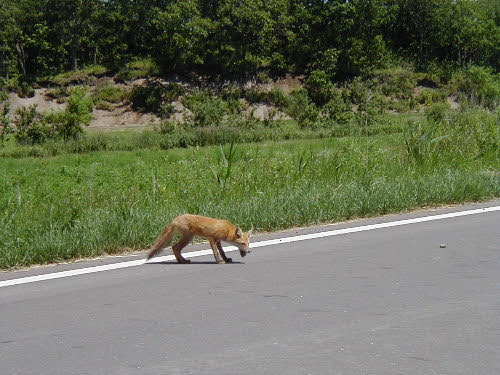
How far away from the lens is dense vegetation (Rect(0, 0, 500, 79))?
149 ft

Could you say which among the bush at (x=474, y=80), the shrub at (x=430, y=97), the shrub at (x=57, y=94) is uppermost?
the shrub at (x=57, y=94)

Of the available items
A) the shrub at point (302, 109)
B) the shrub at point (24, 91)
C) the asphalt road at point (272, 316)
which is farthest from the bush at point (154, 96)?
the asphalt road at point (272, 316)

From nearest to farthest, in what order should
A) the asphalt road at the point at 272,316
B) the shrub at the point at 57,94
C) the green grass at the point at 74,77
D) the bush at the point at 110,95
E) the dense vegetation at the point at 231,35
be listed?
the asphalt road at the point at 272,316
the dense vegetation at the point at 231,35
the shrub at the point at 57,94
the bush at the point at 110,95
the green grass at the point at 74,77

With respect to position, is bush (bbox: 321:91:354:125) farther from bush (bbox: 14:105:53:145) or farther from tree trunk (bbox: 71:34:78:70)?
tree trunk (bbox: 71:34:78:70)

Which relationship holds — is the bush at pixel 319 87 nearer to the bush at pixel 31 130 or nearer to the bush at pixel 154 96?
the bush at pixel 154 96

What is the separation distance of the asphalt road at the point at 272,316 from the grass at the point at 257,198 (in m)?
0.80

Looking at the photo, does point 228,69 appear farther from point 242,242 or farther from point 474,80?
point 242,242

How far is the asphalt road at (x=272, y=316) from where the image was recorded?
454 cm

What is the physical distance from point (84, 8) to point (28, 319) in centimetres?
4284

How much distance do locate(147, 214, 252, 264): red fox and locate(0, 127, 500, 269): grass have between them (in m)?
0.92

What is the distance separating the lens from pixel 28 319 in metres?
5.41

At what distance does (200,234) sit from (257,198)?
10.2 ft

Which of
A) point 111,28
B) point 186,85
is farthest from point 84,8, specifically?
point 186,85

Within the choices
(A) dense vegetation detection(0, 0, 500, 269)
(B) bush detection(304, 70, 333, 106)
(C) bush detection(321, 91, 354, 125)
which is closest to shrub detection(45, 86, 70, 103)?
(A) dense vegetation detection(0, 0, 500, 269)
